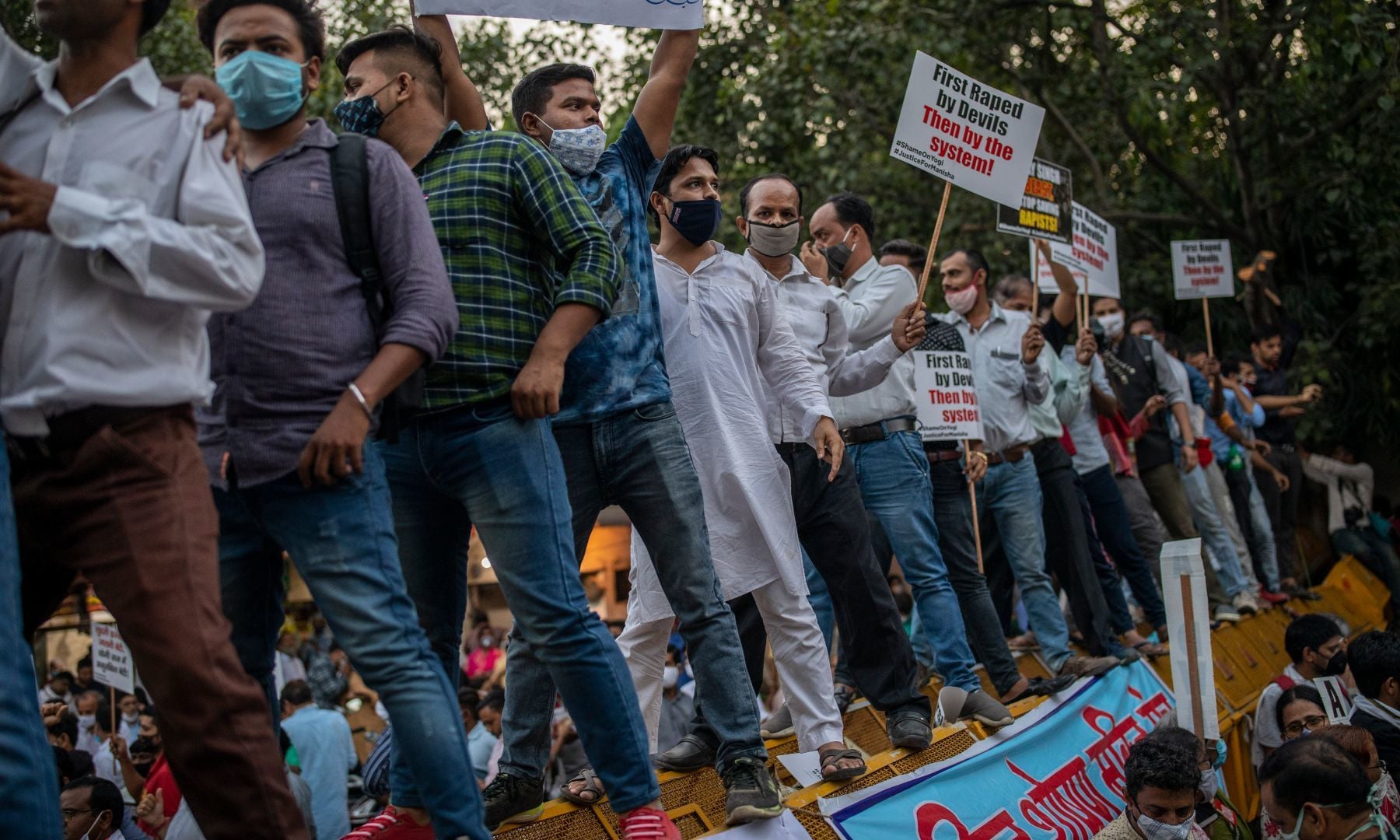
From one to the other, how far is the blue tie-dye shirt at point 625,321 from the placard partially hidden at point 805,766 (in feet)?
4.82

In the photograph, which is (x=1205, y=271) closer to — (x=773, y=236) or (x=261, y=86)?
(x=773, y=236)

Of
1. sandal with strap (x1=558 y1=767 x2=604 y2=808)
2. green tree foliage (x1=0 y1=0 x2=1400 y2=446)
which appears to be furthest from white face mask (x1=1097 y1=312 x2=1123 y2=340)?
sandal with strap (x1=558 y1=767 x2=604 y2=808)

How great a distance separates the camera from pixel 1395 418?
14.4 metres

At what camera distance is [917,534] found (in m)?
6.12

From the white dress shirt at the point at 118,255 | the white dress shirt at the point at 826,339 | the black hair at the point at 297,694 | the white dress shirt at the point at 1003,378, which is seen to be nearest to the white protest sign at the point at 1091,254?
the white dress shirt at the point at 1003,378

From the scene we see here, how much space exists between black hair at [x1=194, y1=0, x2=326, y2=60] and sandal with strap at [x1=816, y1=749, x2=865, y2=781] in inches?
111

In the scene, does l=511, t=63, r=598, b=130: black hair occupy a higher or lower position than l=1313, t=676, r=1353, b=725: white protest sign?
higher

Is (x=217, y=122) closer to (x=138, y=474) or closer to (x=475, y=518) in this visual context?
(x=138, y=474)

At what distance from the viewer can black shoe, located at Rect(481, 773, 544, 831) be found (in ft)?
12.9

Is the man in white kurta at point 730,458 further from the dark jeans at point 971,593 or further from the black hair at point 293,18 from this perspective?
the dark jeans at point 971,593

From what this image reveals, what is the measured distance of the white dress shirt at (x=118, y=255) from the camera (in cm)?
242

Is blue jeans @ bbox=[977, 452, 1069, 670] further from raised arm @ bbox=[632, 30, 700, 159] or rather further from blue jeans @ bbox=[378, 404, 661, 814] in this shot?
blue jeans @ bbox=[378, 404, 661, 814]

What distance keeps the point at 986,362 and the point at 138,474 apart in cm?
591

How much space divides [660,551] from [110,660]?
620 centimetres
